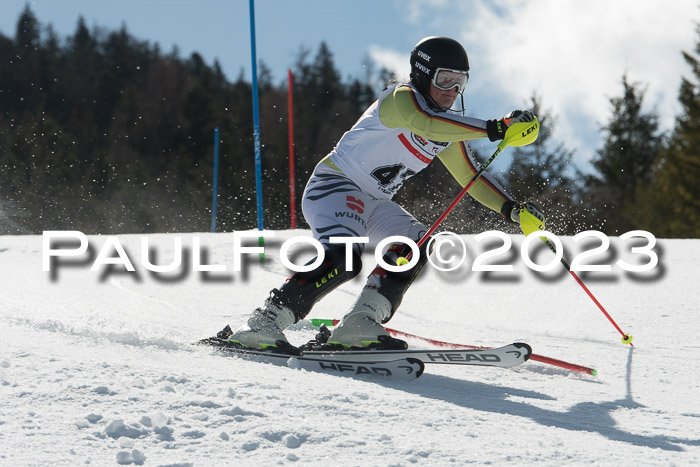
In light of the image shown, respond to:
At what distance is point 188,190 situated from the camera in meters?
30.2

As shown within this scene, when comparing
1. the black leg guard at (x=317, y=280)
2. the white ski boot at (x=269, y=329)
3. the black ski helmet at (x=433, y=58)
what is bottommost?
the white ski boot at (x=269, y=329)

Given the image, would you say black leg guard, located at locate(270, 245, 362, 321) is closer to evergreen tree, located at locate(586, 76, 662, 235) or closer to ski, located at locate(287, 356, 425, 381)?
ski, located at locate(287, 356, 425, 381)

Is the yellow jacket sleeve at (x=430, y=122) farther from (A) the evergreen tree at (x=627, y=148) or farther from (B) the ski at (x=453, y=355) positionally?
(A) the evergreen tree at (x=627, y=148)

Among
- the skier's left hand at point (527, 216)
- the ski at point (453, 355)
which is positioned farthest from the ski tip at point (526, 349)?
the skier's left hand at point (527, 216)

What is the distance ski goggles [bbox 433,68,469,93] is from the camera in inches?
118

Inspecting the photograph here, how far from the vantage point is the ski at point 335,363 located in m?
2.59

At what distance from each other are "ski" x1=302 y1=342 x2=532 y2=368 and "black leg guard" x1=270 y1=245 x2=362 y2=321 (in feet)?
0.71

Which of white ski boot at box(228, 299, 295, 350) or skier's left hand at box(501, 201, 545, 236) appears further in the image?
skier's left hand at box(501, 201, 545, 236)

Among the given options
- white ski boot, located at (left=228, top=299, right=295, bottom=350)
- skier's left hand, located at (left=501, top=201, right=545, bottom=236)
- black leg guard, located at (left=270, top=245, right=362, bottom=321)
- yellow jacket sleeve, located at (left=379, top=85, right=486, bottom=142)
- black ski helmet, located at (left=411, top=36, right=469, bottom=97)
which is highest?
black ski helmet, located at (left=411, top=36, right=469, bottom=97)

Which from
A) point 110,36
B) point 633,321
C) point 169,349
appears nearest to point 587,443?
point 169,349

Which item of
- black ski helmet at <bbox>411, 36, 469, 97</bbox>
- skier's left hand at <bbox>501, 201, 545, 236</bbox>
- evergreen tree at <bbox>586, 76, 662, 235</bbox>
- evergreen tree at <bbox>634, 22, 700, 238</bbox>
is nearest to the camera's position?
black ski helmet at <bbox>411, 36, 469, 97</bbox>

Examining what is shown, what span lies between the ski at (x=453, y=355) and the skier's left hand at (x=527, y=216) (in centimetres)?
66

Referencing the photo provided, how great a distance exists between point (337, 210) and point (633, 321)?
8.31 feet

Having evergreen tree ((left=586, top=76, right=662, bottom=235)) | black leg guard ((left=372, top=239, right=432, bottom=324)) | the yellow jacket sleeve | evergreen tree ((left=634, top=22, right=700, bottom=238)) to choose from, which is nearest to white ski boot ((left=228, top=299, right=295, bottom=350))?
black leg guard ((left=372, top=239, right=432, bottom=324))
